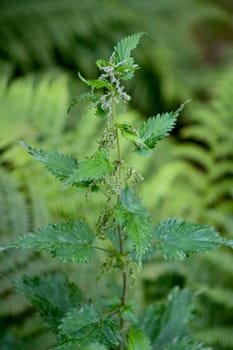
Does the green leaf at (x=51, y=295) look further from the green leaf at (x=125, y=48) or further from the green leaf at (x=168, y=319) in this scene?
the green leaf at (x=125, y=48)

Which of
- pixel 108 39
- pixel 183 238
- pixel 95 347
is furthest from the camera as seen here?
pixel 108 39

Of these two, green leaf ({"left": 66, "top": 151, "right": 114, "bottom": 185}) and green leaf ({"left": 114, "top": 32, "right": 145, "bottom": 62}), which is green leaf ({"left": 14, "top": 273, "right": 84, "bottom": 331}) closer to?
green leaf ({"left": 66, "top": 151, "right": 114, "bottom": 185})

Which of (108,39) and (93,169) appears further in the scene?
(108,39)

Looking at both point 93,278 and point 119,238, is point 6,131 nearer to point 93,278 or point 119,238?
point 93,278

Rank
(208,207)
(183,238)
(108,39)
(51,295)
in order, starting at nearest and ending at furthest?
(183,238) < (51,295) < (208,207) < (108,39)

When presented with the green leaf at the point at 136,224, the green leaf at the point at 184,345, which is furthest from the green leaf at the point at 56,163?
the green leaf at the point at 184,345

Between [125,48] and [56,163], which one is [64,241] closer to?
[56,163]

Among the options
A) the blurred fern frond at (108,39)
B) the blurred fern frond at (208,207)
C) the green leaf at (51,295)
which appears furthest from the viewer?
the blurred fern frond at (108,39)

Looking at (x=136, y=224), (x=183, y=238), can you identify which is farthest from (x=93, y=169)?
(x=183, y=238)
